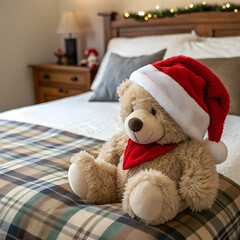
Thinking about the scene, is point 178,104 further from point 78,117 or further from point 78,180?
point 78,117

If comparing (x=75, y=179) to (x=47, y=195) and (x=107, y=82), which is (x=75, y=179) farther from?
(x=107, y=82)

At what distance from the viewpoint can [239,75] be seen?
1716 millimetres

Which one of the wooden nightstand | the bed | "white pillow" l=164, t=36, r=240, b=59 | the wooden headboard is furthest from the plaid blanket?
the wooden nightstand

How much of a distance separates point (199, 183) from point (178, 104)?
0.72 feet

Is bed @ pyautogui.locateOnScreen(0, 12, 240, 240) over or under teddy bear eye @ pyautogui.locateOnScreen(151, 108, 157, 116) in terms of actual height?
under

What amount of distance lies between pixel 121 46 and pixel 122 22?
0.42m

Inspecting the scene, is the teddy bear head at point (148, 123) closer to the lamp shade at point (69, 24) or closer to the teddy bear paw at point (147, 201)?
the teddy bear paw at point (147, 201)

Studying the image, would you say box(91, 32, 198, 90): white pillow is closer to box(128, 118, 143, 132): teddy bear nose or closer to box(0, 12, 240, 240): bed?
box(0, 12, 240, 240): bed

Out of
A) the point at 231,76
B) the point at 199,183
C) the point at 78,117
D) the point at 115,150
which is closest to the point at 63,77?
the point at 78,117

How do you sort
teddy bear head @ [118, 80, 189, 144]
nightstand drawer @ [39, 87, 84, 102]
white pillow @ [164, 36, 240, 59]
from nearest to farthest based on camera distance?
teddy bear head @ [118, 80, 189, 144]
white pillow @ [164, 36, 240, 59]
nightstand drawer @ [39, 87, 84, 102]

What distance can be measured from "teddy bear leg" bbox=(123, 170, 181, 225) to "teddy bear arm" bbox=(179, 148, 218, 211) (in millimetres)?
32

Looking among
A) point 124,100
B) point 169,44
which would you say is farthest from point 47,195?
point 169,44

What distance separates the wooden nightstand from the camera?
301 cm

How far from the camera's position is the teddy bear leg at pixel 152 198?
825 millimetres
